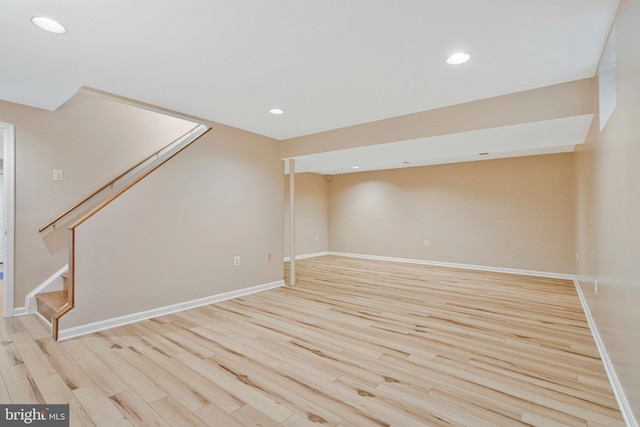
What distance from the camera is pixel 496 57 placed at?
224cm

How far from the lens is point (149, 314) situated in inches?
127

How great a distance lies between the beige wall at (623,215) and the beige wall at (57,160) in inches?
186

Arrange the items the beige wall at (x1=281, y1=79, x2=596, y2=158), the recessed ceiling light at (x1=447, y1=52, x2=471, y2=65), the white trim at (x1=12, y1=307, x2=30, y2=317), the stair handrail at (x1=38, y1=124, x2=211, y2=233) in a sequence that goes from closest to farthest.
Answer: the recessed ceiling light at (x1=447, y1=52, x2=471, y2=65)
the beige wall at (x1=281, y1=79, x2=596, y2=158)
the white trim at (x1=12, y1=307, x2=30, y2=317)
the stair handrail at (x1=38, y1=124, x2=211, y2=233)

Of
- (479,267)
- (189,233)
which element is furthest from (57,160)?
(479,267)

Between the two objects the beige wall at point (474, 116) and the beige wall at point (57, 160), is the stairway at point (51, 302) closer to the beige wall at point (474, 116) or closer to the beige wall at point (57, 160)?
the beige wall at point (57, 160)

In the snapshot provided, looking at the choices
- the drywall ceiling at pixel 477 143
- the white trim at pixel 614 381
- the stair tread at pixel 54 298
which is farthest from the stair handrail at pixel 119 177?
the white trim at pixel 614 381

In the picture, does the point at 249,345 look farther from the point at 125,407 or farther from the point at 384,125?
the point at 384,125

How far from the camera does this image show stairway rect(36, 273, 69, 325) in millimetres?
2828

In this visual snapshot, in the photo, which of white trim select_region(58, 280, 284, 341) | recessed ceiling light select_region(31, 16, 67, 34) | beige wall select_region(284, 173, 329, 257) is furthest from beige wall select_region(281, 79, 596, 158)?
beige wall select_region(284, 173, 329, 257)

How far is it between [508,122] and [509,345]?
6.62 feet

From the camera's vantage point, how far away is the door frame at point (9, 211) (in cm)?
307

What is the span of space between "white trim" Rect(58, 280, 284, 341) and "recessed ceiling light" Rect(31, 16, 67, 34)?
237 centimetres

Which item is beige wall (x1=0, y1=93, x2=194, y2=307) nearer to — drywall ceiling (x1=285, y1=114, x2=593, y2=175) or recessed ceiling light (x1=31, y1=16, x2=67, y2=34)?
recessed ceiling light (x1=31, y1=16, x2=67, y2=34)

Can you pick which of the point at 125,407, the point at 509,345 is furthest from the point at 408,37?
the point at 125,407
